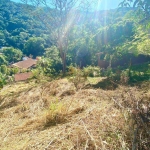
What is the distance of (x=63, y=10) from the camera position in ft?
31.6

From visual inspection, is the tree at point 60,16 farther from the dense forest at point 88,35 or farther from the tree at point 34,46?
the tree at point 34,46

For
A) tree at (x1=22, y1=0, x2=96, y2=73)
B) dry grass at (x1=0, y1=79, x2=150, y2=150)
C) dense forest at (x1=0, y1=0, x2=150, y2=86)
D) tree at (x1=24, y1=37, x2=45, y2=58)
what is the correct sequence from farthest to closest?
tree at (x1=24, y1=37, x2=45, y2=58)
tree at (x1=22, y1=0, x2=96, y2=73)
dense forest at (x1=0, y1=0, x2=150, y2=86)
dry grass at (x1=0, y1=79, x2=150, y2=150)

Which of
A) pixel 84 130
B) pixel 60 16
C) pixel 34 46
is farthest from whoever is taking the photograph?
pixel 34 46

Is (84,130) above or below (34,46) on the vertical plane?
above

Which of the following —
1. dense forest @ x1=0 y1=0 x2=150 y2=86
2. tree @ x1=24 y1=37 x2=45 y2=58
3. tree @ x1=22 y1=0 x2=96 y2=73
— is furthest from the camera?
tree @ x1=24 y1=37 x2=45 y2=58

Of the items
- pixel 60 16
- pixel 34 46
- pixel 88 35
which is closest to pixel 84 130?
pixel 60 16

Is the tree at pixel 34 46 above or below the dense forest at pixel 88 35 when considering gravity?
below

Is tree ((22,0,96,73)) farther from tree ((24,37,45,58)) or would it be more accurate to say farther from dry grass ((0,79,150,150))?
tree ((24,37,45,58))

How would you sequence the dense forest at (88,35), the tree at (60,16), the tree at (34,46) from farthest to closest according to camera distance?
the tree at (34,46)
the tree at (60,16)
the dense forest at (88,35)

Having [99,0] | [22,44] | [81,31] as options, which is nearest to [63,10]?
[99,0]

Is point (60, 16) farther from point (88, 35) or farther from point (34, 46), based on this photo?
point (34, 46)

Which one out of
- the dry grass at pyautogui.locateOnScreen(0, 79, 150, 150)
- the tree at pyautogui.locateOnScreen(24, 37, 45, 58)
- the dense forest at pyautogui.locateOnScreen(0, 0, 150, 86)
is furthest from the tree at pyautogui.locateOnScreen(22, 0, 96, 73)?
the tree at pyautogui.locateOnScreen(24, 37, 45, 58)

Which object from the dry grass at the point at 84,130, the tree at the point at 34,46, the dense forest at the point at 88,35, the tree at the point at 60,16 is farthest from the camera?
the tree at the point at 34,46

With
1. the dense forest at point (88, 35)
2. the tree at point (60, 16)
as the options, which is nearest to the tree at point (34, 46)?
the dense forest at point (88, 35)
